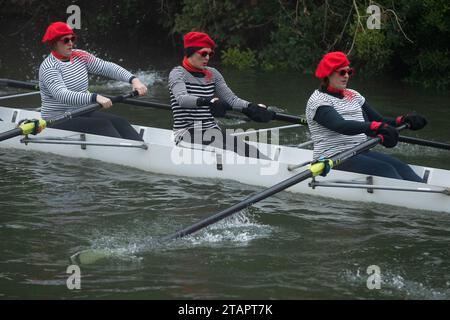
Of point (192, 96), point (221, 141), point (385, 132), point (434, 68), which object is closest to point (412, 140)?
point (385, 132)

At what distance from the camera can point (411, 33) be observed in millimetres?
17656

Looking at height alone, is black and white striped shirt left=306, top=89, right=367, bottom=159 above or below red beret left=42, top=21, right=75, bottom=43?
below

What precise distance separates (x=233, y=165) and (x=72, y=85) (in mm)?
2420

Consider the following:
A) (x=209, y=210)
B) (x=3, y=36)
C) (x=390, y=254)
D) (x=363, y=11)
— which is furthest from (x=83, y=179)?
(x=3, y=36)

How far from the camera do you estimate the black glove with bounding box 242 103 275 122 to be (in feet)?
32.9

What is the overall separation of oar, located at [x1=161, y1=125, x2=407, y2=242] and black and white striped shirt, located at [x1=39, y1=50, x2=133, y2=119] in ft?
10.9

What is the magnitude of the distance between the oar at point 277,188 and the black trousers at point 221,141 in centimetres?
180

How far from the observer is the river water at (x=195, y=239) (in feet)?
24.3

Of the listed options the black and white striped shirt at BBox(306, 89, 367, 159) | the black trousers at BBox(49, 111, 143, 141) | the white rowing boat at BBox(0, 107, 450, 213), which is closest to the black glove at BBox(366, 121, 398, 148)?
the black and white striped shirt at BBox(306, 89, 367, 159)

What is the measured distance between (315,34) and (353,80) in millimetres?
1301

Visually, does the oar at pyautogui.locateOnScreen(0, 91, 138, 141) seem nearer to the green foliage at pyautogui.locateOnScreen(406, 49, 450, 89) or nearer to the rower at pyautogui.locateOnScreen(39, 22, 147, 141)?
the rower at pyautogui.locateOnScreen(39, 22, 147, 141)

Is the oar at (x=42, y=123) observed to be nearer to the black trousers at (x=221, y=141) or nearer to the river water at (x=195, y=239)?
the river water at (x=195, y=239)

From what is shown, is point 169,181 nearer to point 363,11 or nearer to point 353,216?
point 353,216
